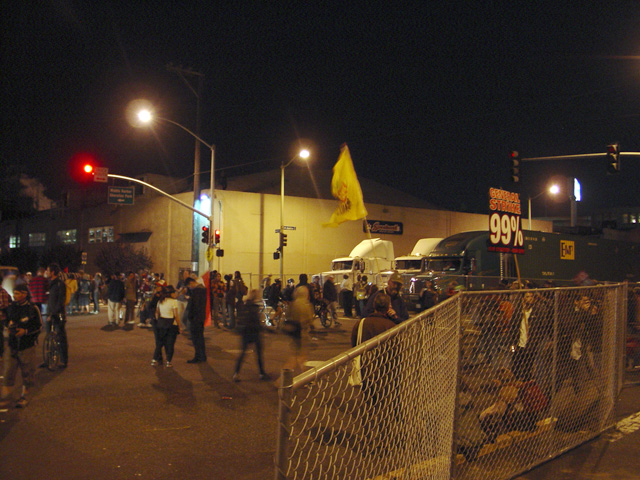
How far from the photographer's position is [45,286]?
41.4ft

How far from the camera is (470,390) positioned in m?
4.54

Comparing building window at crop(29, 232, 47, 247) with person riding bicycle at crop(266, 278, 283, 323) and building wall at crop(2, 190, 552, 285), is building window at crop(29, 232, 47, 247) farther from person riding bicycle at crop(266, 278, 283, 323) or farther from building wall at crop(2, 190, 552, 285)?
person riding bicycle at crop(266, 278, 283, 323)

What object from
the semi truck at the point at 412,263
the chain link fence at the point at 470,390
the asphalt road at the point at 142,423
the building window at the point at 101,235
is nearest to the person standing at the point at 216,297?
the asphalt road at the point at 142,423

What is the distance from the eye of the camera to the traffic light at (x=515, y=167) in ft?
63.0

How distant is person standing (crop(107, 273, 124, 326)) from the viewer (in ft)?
56.0

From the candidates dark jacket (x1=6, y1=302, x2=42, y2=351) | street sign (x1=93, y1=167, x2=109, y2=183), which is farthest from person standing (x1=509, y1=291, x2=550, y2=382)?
street sign (x1=93, y1=167, x2=109, y2=183)

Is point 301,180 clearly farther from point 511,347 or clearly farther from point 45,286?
point 511,347

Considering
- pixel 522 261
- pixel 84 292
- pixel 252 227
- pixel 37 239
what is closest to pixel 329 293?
pixel 522 261

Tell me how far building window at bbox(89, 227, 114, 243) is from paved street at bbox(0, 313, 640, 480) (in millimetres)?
→ 32239

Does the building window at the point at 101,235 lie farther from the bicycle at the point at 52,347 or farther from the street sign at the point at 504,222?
the street sign at the point at 504,222

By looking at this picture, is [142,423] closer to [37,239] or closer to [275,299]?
[275,299]

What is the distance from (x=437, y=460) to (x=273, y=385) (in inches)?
224

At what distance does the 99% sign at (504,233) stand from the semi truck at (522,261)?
9416mm

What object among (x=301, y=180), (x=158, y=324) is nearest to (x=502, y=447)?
(x=158, y=324)
